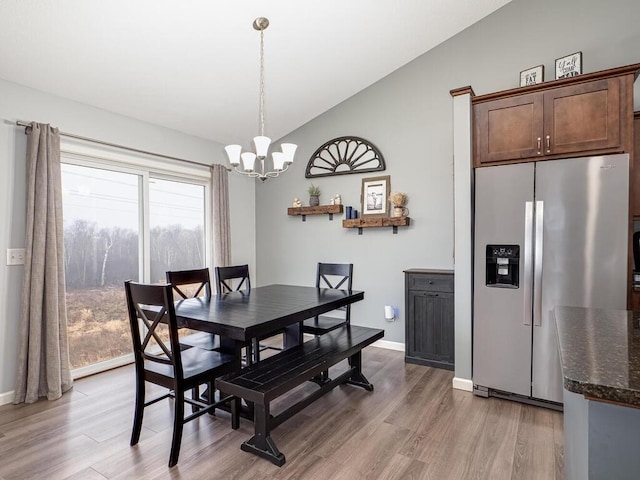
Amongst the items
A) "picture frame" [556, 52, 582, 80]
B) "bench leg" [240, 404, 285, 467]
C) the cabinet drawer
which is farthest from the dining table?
"picture frame" [556, 52, 582, 80]

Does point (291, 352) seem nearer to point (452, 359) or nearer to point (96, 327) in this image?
point (452, 359)

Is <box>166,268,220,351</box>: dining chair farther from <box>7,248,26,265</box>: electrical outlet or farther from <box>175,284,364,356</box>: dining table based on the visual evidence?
<box>7,248,26,265</box>: electrical outlet

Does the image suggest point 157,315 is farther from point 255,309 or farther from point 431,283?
point 431,283

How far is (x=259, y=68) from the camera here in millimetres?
3619

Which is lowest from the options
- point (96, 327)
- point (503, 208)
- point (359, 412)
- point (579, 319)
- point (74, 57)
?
point (359, 412)

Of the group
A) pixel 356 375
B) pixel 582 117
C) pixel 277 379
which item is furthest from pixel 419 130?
pixel 277 379

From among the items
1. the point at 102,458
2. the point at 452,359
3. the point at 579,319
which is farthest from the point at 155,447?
the point at 452,359

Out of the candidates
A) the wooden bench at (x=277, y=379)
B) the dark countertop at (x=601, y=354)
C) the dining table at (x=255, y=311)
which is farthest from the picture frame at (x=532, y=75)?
the wooden bench at (x=277, y=379)

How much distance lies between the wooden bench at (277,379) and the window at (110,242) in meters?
2.10

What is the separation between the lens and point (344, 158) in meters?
4.65

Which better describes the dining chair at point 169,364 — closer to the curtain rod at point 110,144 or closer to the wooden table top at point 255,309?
the wooden table top at point 255,309

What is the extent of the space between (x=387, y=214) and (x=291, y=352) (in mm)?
2252

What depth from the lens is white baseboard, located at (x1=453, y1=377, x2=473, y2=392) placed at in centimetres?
308

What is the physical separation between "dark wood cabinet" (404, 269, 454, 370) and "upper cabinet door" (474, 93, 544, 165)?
1259 millimetres
